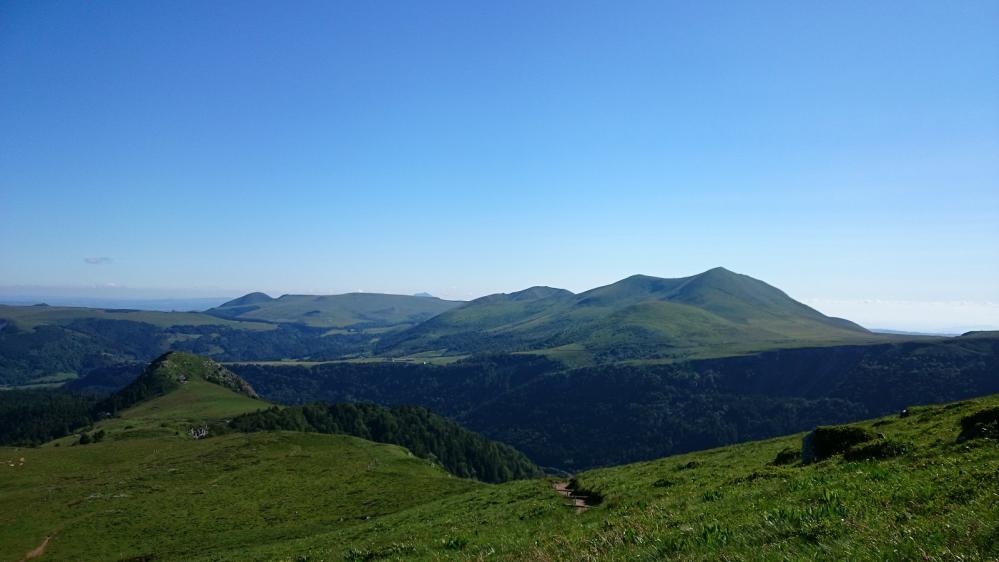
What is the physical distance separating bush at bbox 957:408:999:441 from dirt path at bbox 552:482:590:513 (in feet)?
57.7

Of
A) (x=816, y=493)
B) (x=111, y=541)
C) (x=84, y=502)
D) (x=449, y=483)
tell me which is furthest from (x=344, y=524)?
(x=816, y=493)

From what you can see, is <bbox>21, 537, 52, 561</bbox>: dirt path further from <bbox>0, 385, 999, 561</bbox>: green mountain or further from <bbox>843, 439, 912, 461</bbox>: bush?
<bbox>843, 439, 912, 461</bbox>: bush

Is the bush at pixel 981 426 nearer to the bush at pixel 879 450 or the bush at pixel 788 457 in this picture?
the bush at pixel 879 450

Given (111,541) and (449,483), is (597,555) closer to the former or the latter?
(449,483)

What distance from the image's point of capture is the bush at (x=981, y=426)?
20.4 metres

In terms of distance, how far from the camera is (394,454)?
100 metres

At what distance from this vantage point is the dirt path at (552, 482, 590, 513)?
29913 mm

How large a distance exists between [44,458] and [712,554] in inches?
4989

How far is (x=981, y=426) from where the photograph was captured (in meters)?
21.1

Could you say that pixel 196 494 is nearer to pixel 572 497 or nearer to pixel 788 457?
pixel 572 497

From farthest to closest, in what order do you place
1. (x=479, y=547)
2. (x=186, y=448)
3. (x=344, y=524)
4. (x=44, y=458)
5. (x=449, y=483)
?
1. (x=186, y=448)
2. (x=44, y=458)
3. (x=449, y=483)
4. (x=344, y=524)
5. (x=479, y=547)

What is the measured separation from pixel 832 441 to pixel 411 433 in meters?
173

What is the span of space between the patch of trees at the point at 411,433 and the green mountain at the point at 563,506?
73097 millimetres

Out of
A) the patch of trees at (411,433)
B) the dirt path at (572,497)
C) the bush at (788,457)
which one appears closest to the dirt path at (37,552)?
the dirt path at (572,497)
